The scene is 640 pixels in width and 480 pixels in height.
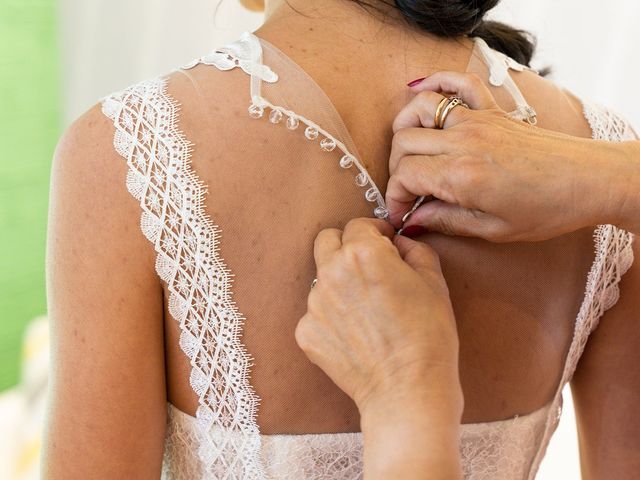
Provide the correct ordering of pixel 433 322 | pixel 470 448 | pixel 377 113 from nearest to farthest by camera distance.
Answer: pixel 433 322 → pixel 377 113 → pixel 470 448

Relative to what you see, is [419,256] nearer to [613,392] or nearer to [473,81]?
[473,81]

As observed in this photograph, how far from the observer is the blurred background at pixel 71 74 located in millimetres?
2543

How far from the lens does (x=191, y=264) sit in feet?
2.91

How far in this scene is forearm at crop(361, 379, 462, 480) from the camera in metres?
0.75

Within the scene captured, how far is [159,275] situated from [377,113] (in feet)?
1.12

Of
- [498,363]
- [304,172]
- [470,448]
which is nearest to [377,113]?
[304,172]

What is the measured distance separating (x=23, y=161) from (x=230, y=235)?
230 centimetres

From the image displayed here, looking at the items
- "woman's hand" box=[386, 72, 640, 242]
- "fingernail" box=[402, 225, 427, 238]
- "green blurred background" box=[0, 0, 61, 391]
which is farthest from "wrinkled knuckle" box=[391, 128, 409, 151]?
"green blurred background" box=[0, 0, 61, 391]

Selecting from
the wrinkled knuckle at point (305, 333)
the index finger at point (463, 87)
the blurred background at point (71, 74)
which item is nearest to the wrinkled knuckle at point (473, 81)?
the index finger at point (463, 87)

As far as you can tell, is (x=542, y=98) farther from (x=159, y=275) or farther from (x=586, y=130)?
(x=159, y=275)

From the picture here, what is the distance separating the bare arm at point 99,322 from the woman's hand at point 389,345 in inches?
8.3

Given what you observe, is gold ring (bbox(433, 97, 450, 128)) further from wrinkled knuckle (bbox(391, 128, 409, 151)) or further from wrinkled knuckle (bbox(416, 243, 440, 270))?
wrinkled knuckle (bbox(416, 243, 440, 270))

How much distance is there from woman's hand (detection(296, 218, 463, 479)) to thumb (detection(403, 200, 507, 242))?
5 centimetres

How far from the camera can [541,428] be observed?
111 centimetres
